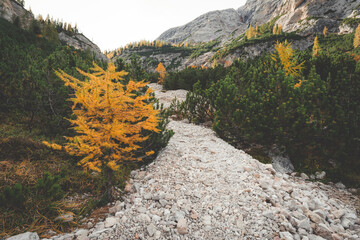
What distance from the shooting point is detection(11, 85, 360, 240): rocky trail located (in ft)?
8.82

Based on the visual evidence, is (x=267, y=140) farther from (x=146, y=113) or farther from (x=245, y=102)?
(x=146, y=113)

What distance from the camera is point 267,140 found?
679 cm

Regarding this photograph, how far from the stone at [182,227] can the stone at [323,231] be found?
2433 mm

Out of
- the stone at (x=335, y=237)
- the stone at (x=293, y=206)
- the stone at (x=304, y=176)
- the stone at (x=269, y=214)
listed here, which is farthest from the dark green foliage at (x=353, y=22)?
the stone at (x=269, y=214)

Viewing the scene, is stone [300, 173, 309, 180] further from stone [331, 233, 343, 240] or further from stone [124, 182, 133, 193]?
stone [124, 182, 133, 193]

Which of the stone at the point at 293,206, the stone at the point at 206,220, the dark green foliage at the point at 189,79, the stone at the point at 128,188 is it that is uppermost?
the dark green foliage at the point at 189,79

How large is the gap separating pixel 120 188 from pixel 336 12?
426 feet

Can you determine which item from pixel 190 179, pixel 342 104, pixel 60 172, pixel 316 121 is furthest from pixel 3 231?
pixel 342 104

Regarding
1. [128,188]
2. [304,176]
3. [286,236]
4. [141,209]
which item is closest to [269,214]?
[286,236]

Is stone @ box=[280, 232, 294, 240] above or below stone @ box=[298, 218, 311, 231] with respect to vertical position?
above

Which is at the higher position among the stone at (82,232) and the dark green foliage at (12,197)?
the dark green foliage at (12,197)

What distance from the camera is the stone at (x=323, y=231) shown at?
2.80 metres

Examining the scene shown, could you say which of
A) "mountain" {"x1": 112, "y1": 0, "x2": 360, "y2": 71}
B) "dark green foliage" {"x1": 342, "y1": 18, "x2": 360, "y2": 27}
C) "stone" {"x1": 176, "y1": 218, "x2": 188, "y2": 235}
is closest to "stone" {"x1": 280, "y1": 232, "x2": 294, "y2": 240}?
"stone" {"x1": 176, "y1": 218, "x2": 188, "y2": 235}

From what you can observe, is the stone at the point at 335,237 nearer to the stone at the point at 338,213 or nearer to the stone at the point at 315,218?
the stone at the point at 315,218
